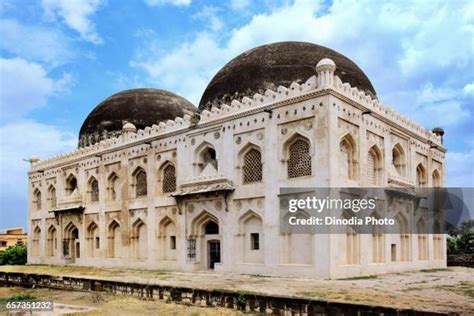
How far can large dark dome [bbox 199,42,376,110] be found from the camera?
775 inches

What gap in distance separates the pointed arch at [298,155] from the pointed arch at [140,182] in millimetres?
8248

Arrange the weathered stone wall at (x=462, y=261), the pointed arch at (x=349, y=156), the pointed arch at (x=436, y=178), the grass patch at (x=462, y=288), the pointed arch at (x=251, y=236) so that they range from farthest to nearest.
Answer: the weathered stone wall at (x=462, y=261), the pointed arch at (x=436, y=178), the pointed arch at (x=251, y=236), the pointed arch at (x=349, y=156), the grass patch at (x=462, y=288)

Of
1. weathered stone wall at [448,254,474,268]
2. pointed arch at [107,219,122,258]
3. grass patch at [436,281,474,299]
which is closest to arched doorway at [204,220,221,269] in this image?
pointed arch at [107,219,122,258]

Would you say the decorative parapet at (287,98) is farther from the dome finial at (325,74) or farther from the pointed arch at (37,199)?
the pointed arch at (37,199)

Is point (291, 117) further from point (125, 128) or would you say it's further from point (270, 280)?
point (125, 128)

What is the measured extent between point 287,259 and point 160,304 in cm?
515

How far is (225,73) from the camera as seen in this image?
2144cm

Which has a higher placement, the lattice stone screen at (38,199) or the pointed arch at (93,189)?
the pointed arch at (93,189)

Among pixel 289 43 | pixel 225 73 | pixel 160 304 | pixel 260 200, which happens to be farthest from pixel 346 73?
pixel 160 304

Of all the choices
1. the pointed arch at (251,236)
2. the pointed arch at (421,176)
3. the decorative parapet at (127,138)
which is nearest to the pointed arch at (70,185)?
the decorative parapet at (127,138)

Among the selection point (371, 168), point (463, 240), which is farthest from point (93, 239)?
point (463, 240)

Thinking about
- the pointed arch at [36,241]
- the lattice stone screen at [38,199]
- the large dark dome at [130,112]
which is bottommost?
the pointed arch at [36,241]

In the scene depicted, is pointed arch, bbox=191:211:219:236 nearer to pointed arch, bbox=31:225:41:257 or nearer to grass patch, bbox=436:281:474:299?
grass patch, bbox=436:281:474:299

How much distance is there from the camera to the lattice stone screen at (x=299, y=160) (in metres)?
16.5
